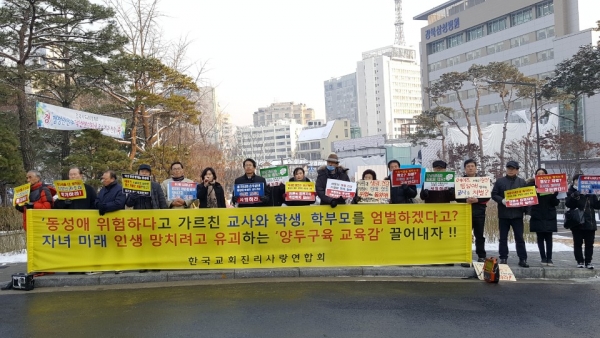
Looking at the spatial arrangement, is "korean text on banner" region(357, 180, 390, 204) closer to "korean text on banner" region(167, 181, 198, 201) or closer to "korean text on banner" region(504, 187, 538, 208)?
"korean text on banner" region(504, 187, 538, 208)

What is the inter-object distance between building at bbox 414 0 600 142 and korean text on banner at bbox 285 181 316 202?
56.6 meters

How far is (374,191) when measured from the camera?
907 cm

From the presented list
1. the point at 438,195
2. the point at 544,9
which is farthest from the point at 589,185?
the point at 544,9

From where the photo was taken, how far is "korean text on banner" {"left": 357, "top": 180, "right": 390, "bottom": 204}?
29.7 feet

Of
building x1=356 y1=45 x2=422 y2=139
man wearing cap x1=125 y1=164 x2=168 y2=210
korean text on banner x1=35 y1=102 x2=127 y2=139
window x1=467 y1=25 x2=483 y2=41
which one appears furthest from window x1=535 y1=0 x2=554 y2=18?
building x1=356 y1=45 x2=422 y2=139

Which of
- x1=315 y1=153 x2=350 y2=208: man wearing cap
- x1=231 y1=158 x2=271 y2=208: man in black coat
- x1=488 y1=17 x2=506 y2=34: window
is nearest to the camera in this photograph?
x1=315 y1=153 x2=350 y2=208: man wearing cap

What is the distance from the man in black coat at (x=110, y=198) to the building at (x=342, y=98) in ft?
581

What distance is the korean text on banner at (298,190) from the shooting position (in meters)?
9.12

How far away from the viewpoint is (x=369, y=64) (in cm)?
15675

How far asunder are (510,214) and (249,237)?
173 inches

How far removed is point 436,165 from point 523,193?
147 cm

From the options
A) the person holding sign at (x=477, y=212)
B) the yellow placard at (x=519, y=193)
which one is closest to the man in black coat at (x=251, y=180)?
the person holding sign at (x=477, y=212)

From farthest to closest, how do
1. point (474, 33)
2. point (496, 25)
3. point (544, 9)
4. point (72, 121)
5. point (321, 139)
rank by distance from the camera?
point (321, 139), point (474, 33), point (496, 25), point (544, 9), point (72, 121)

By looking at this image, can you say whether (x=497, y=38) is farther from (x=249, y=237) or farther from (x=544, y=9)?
(x=249, y=237)
